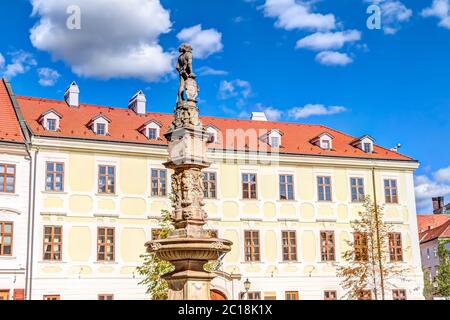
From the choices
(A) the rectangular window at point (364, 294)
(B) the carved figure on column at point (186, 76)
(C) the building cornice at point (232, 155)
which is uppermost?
(C) the building cornice at point (232, 155)

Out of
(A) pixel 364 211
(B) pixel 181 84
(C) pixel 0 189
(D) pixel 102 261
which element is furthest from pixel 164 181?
(B) pixel 181 84

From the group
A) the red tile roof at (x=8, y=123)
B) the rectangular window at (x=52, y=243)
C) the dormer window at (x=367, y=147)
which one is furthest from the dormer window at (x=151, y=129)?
the dormer window at (x=367, y=147)

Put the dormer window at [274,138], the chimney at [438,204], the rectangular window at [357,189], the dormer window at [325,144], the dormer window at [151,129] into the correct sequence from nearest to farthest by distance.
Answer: the dormer window at [151,129] → the dormer window at [274,138] → the rectangular window at [357,189] → the dormer window at [325,144] → the chimney at [438,204]

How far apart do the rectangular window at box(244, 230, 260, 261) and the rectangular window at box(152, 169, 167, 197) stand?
4.69m

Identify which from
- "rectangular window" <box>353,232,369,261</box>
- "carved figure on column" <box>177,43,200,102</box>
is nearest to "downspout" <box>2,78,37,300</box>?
"rectangular window" <box>353,232,369,261</box>

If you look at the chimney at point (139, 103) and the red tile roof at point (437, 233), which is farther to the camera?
the red tile roof at point (437, 233)

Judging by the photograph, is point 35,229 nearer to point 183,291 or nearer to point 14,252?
point 14,252

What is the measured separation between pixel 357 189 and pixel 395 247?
12.5 ft

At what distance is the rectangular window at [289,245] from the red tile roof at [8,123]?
44.6 ft

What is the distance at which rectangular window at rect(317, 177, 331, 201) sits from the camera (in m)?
34.9

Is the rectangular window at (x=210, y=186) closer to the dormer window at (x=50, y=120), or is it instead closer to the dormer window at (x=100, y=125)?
the dormer window at (x=100, y=125)

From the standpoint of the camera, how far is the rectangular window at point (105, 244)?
3019 centimetres
